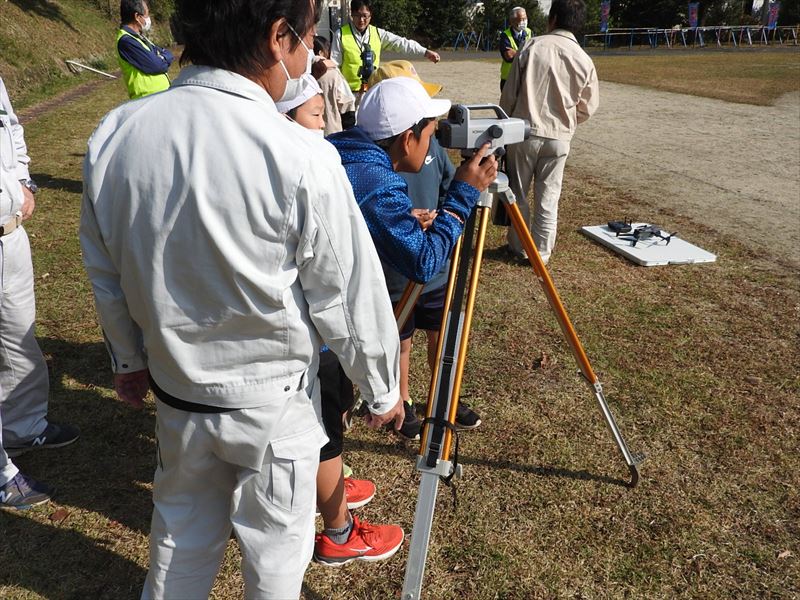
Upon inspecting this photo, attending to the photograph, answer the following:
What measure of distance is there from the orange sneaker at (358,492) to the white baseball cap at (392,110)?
65.8 inches

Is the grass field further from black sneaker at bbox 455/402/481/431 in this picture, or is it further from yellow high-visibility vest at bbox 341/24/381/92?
yellow high-visibility vest at bbox 341/24/381/92

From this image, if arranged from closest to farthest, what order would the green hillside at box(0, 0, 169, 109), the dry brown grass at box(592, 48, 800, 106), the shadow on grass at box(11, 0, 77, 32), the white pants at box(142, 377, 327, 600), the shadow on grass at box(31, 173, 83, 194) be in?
the white pants at box(142, 377, 327, 600) → the shadow on grass at box(31, 173, 83, 194) → the green hillside at box(0, 0, 169, 109) → the dry brown grass at box(592, 48, 800, 106) → the shadow on grass at box(11, 0, 77, 32)

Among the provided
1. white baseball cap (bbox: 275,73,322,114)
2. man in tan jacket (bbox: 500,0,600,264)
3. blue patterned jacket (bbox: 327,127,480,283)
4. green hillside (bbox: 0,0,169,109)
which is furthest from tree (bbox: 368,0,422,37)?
blue patterned jacket (bbox: 327,127,480,283)

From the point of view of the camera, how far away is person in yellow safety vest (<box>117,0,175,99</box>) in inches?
233

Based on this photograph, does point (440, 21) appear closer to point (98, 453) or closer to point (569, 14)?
point (569, 14)

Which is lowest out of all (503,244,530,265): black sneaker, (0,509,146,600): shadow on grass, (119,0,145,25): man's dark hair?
(0,509,146,600): shadow on grass

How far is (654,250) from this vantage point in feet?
19.4

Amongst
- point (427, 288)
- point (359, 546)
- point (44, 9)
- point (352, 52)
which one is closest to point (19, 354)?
point (359, 546)

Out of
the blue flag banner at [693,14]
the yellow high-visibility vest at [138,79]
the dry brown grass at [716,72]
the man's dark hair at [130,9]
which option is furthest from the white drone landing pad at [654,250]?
the blue flag banner at [693,14]

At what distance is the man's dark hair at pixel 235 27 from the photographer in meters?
1.37

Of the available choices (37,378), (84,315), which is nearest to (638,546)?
(37,378)

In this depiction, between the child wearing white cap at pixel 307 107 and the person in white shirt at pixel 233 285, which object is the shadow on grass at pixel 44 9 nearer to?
the child wearing white cap at pixel 307 107

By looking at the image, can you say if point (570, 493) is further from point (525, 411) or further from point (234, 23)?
point (234, 23)

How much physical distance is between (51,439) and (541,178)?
4.23 m
